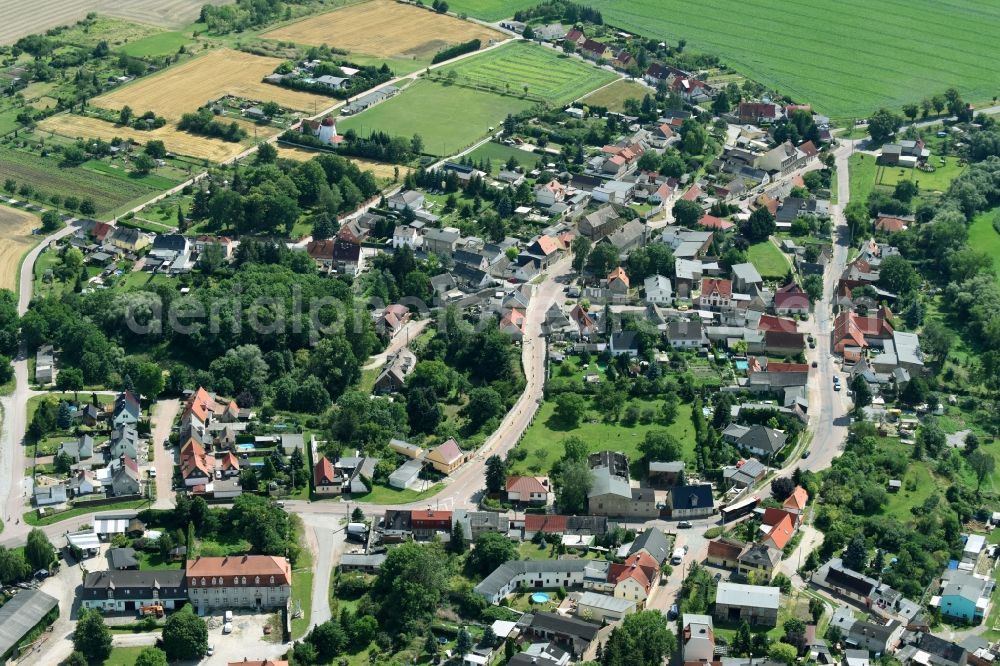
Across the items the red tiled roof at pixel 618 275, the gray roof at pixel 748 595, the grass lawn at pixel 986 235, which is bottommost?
the gray roof at pixel 748 595

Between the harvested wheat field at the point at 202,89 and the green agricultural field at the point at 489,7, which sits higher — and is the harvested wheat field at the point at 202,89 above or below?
below

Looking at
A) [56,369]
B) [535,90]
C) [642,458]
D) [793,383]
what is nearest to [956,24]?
[535,90]

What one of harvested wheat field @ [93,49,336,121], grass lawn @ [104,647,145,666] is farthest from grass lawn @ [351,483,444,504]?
harvested wheat field @ [93,49,336,121]

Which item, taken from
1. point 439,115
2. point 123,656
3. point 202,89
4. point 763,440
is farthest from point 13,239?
point 763,440

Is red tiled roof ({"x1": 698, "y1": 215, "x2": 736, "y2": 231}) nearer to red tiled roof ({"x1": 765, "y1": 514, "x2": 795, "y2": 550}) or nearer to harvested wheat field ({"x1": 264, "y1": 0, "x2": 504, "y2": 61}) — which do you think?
red tiled roof ({"x1": 765, "y1": 514, "x2": 795, "y2": 550})

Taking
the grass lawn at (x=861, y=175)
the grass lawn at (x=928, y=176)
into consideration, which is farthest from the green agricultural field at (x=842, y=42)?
the grass lawn at (x=928, y=176)

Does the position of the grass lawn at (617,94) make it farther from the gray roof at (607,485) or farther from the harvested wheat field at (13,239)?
the gray roof at (607,485)
